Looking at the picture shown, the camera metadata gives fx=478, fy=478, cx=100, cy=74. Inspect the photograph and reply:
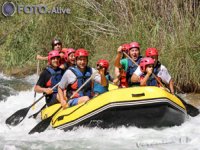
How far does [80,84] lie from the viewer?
628cm

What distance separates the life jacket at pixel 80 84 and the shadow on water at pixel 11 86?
10.9 ft

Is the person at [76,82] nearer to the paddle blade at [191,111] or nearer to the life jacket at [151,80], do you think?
the life jacket at [151,80]

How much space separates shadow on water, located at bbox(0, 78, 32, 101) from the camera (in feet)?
32.8

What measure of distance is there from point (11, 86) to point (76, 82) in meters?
4.83

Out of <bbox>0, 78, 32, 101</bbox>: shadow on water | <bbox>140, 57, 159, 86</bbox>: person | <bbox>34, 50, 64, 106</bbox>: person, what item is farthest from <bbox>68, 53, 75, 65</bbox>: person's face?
<bbox>0, 78, 32, 101</bbox>: shadow on water

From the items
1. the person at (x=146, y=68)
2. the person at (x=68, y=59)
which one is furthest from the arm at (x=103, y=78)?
the person at (x=68, y=59)

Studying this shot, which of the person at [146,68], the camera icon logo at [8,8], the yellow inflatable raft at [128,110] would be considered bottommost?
the yellow inflatable raft at [128,110]

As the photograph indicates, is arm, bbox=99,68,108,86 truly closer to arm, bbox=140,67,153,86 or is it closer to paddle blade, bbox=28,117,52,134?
arm, bbox=140,67,153,86

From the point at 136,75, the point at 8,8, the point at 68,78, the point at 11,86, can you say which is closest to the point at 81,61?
the point at 68,78

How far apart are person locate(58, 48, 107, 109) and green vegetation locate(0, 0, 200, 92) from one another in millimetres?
2250

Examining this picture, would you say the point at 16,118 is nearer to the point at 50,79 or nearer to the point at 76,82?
the point at 50,79

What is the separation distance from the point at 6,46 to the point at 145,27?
4.74 meters

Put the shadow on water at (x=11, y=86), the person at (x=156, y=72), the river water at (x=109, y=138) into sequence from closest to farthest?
the river water at (x=109, y=138), the person at (x=156, y=72), the shadow on water at (x=11, y=86)

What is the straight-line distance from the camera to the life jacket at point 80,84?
20.5 feet
